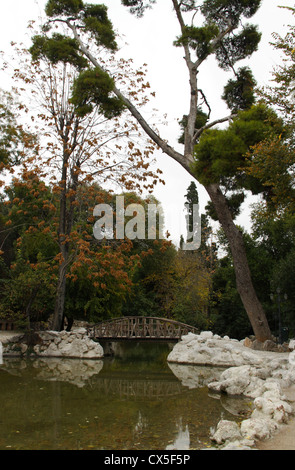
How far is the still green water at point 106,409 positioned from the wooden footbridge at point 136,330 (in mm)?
3417

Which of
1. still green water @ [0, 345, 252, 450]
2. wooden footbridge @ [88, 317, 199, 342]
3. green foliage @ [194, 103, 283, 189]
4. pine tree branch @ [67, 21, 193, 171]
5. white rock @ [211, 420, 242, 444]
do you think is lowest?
still green water @ [0, 345, 252, 450]

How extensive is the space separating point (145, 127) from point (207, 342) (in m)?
7.41

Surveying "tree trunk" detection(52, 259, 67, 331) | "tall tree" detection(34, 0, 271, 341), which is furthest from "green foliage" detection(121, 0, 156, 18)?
"tree trunk" detection(52, 259, 67, 331)

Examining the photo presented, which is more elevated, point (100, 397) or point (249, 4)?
point (249, 4)

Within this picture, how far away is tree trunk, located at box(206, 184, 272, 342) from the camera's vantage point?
12094 mm

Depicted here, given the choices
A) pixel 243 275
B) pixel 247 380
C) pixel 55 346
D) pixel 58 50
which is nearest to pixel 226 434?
pixel 247 380

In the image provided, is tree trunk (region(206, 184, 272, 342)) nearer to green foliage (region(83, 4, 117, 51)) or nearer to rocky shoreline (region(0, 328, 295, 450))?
rocky shoreline (region(0, 328, 295, 450))

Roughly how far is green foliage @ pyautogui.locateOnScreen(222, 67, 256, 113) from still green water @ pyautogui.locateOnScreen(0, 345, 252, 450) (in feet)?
27.7

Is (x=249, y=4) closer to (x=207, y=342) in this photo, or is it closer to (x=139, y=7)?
(x=139, y=7)

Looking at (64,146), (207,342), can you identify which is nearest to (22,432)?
(207,342)

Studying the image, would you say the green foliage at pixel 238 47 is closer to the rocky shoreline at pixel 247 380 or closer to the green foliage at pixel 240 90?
the green foliage at pixel 240 90

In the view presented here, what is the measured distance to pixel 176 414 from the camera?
7.23 m

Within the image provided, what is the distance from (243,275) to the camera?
1215 centimetres

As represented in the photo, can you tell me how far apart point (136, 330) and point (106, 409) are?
945 cm
